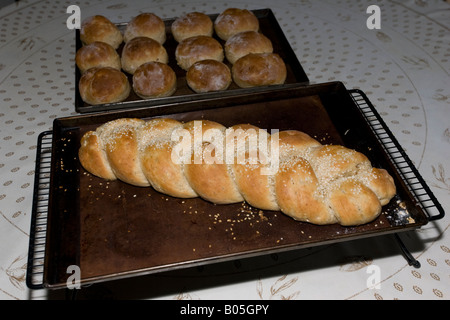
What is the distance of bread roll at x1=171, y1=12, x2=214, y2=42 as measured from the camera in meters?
2.33

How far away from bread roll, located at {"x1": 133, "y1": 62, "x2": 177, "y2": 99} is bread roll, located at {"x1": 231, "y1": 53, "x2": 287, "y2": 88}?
1.21ft

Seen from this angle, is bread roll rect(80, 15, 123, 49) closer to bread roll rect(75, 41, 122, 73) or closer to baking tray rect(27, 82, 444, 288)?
bread roll rect(75, 41, 122, 73)

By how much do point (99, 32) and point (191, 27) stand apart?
55 centimetres

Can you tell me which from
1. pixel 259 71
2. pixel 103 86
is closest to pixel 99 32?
pixel 103 86

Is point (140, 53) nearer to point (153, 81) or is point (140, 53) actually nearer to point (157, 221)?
Result: point (153, 81)

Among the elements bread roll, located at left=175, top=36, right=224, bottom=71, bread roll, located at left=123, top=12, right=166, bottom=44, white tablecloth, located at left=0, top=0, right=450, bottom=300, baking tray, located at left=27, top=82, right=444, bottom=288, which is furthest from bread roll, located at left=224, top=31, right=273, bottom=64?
baking tray, located at left=27, top=82, right=444, bottom=288

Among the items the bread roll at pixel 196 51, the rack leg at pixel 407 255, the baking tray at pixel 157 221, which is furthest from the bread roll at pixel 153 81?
the rack leg at pixel 407 255

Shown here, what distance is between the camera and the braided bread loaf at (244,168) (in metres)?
1.31

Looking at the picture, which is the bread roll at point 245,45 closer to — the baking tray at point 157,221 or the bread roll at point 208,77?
the bread roll at point 208,77

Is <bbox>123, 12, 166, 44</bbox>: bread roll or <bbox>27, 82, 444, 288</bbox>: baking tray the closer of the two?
<bbox>27, 82, 444, 288</bbox>: baking tray

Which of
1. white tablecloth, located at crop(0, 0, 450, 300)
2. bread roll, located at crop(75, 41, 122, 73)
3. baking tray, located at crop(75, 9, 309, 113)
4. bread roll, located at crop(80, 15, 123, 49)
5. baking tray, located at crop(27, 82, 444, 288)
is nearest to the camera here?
baking tray, located at crop(27, 82, 444, 288)

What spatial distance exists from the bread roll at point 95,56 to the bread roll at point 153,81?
22 centimetres

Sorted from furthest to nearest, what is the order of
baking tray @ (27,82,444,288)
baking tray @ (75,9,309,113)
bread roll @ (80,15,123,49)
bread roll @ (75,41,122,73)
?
bread roll @ (80,15,123,49) < bread roll @ (75,41,122,73) < baking tray @ (75,9,309,113) < baking tray @ (27,82,444,288)

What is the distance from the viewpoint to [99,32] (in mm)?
2262
